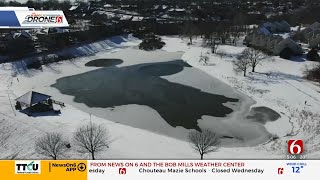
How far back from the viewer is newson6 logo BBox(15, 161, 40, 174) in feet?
44.3

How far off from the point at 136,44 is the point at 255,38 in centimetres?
2085

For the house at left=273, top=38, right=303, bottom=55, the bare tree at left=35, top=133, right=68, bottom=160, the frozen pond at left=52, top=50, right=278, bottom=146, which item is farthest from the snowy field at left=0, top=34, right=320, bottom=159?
the house at left=273, top=38, right=303, bottom=55

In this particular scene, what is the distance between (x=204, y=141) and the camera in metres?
24.1

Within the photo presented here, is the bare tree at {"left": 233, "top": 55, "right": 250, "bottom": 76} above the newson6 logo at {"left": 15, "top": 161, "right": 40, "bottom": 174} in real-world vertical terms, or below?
below

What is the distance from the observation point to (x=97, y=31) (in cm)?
6619

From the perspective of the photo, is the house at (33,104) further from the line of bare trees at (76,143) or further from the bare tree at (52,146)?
the bare tree at (52,146)

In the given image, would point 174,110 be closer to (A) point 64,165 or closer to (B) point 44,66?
(A) point 64,165

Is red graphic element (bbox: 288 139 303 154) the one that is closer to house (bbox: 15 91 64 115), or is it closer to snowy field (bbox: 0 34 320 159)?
snowy field (bbox: 0 34 320 159)

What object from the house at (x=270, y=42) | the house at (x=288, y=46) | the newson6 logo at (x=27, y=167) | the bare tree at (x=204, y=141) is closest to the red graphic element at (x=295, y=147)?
the bare tree at (x=204, y=141)

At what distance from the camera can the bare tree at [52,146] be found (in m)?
23.1

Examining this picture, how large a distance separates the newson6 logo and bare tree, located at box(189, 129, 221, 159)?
1206cm

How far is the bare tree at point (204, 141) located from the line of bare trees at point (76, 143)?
6332mm

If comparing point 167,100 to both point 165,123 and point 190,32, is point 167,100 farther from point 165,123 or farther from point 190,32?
point 190,32

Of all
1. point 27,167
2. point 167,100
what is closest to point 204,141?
point 167,100
